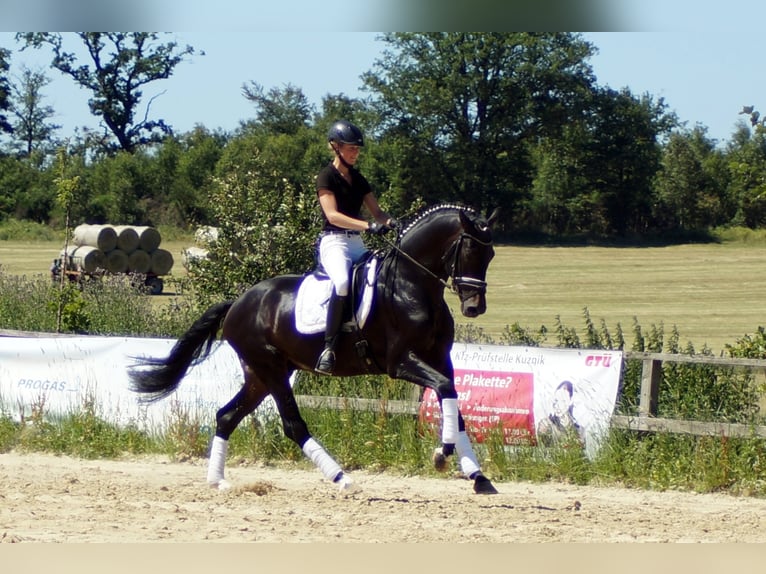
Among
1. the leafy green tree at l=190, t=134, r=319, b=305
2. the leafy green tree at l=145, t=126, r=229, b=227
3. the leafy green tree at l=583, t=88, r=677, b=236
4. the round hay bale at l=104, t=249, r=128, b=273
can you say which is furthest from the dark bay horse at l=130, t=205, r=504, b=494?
the leafy green tree at l=583, t=88, r=677, b=236

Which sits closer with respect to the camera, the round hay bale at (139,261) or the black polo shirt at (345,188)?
the black polo shirt at (345,188)

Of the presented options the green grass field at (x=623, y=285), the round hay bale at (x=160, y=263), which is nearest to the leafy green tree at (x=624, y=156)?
the green grass field at (x=623, y=285)

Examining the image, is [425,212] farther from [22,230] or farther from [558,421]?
[22,230]

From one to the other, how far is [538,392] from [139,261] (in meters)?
27.0

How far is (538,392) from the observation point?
965 cm

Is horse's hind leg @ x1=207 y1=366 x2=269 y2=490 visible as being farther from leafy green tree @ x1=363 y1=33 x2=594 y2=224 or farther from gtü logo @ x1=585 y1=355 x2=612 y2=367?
leafy green tree @ x1=363 y1=33 x2=594 y2=224

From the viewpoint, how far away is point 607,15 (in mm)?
2209

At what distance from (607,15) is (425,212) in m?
5.99

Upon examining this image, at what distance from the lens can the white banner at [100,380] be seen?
11.0 m

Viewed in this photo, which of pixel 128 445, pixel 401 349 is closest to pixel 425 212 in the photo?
pixel 401 349

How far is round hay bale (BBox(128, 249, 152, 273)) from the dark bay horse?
87.1ft

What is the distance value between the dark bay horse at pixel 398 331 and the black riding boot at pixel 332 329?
0.09m

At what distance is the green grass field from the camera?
29266 mm

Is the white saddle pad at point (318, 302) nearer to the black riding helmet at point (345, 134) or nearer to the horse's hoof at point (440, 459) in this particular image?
the black riding helmet at point (345, 134)
